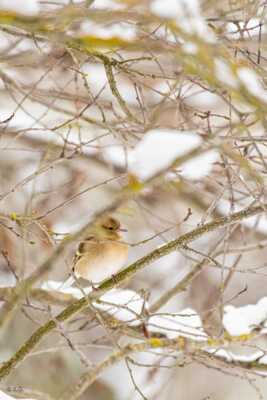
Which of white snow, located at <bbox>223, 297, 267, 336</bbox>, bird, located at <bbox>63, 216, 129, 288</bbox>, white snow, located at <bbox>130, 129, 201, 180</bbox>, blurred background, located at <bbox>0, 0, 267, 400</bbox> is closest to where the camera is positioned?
white snow, located at <bbox>130, 129, 201, 180</bbox>

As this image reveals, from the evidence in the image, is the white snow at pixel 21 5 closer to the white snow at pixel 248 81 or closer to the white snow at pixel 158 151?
the white snow at pixel 248 81


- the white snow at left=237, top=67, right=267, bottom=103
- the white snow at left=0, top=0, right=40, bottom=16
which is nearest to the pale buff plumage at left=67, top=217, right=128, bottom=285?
the white snow at left=0, top=0, right=40, bottom=16

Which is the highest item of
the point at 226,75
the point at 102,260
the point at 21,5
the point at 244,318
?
the point at 21,5

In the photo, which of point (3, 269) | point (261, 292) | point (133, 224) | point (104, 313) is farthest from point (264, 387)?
point (104, 313)

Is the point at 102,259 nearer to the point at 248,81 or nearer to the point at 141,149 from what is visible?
the point at 248,81

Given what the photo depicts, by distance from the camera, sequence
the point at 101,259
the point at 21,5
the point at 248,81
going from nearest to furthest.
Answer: the point at 248,81
the point at 21,5
the point at 101,259

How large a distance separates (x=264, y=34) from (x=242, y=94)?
1.53 meters

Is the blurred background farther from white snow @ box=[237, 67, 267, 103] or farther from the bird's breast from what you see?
the bird's breast

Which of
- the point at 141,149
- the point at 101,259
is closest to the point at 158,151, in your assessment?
the point at 141,149

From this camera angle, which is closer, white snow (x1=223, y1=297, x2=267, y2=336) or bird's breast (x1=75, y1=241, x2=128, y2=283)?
white snow (x1=223, y1=297, x2=267, y2=336)

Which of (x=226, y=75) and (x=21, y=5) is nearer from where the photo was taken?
(x=226, y=75)

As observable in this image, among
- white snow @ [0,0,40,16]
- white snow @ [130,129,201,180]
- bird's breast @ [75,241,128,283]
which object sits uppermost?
white snow @ [0,0,40,16]

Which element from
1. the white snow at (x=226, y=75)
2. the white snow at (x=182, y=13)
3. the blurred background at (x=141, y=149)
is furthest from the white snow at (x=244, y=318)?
the white snow at (x=182, y=13)

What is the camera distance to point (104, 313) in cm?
437
